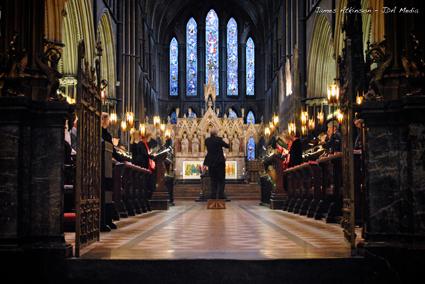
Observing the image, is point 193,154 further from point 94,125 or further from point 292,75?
point 94,125

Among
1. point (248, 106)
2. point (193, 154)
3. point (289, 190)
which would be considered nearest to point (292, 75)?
point (193, 154)

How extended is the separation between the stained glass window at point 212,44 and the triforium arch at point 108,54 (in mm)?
19123

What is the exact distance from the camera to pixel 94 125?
7480mm

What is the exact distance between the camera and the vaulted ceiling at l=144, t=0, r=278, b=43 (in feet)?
147

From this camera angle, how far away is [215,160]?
1745 cm

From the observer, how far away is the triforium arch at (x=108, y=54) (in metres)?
27.5

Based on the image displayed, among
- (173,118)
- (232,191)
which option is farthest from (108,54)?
(173,118)

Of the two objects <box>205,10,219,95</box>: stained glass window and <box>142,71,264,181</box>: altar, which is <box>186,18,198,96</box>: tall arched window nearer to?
<box>205,10,219,95</box>: stained glass window

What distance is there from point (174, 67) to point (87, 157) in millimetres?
41818

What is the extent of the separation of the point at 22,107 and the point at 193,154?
1127 inches

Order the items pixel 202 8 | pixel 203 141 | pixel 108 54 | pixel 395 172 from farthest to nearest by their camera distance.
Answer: pixel 202 8, pixel 203 141, pixel 108 54, pixel 395 172

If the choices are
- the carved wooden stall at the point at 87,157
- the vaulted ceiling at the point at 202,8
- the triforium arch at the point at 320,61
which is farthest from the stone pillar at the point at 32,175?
the vaulted ceiling at the point at 202,8

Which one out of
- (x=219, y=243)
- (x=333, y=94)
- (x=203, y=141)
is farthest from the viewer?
(x=203, y=141)

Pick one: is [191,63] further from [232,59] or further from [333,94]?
[333,94]
